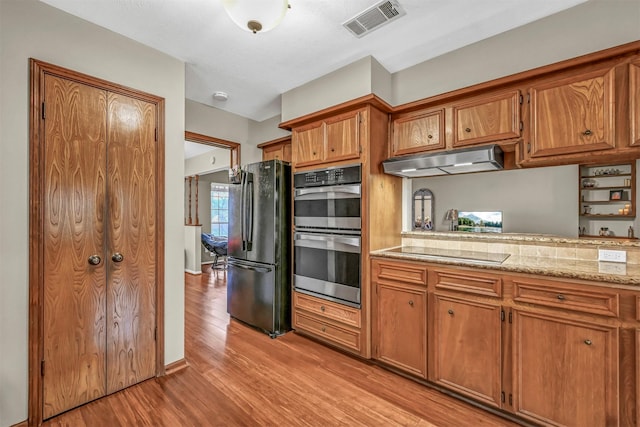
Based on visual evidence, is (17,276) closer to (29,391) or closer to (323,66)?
(29,391)

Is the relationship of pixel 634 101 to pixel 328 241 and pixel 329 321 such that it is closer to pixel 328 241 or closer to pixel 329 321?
pixel 328 241

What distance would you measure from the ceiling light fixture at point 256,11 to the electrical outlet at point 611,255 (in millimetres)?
2598

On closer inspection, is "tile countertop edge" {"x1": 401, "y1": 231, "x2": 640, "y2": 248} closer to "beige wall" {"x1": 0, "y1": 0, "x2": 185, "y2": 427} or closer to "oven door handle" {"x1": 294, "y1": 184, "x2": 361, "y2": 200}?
"oven door handle" {"x1": 294, "y1": 184, "x2": 361, "y2": 200}

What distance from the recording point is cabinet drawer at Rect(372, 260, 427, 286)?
2199 millimetres

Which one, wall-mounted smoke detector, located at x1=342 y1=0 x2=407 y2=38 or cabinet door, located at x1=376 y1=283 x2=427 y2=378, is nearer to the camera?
wall-mounted smoke detector, located at x1=342 y1=0 x2=407 y2=38

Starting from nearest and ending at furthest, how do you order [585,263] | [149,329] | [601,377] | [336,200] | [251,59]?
1. [601,377]
2. [585,263]
3. [149,329]
4. [251,59]
5. [336,200]

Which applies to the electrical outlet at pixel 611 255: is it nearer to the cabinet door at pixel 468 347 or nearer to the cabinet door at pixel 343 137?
the cabinet door at pixel 468 347

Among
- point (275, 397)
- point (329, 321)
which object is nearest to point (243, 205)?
point (329, 321)

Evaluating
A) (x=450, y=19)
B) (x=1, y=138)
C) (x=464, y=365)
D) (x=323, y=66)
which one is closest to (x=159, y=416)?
(x=1, y=138)

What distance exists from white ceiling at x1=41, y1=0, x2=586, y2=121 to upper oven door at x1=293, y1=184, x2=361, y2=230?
3.81 feet

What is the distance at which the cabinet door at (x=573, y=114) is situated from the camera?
1.81m

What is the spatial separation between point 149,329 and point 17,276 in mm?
912

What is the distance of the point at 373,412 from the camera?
1.87 meters

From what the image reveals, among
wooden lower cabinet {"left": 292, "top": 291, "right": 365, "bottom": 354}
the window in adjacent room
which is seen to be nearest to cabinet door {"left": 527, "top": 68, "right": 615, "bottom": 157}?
wooden lower cabinet {"left": 292, "top": 291, "right": 365, "bottom": 354}
